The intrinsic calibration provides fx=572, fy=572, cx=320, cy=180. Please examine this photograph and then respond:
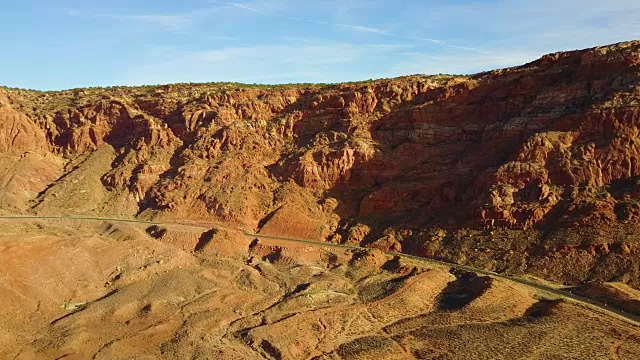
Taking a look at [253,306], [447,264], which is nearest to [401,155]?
[447,264]

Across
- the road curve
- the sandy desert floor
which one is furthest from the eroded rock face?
the sandy desert floor

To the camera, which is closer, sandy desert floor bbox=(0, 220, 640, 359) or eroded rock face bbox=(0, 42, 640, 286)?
sandy desert floor bbox=(0, 220, 640, 359)

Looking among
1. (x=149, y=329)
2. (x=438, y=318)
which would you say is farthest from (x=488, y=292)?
(x=149, y=329)

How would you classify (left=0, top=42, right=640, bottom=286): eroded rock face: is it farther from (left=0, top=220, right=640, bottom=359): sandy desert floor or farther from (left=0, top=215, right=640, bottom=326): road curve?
(left=0, top=220, right=640, bottom=359): sandy desert floor

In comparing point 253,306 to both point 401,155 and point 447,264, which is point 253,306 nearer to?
point 447,264

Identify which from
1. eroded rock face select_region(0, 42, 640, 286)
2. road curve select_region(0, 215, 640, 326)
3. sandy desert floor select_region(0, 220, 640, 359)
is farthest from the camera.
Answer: eroded rock face select_region(0, 42, 640, 286)
